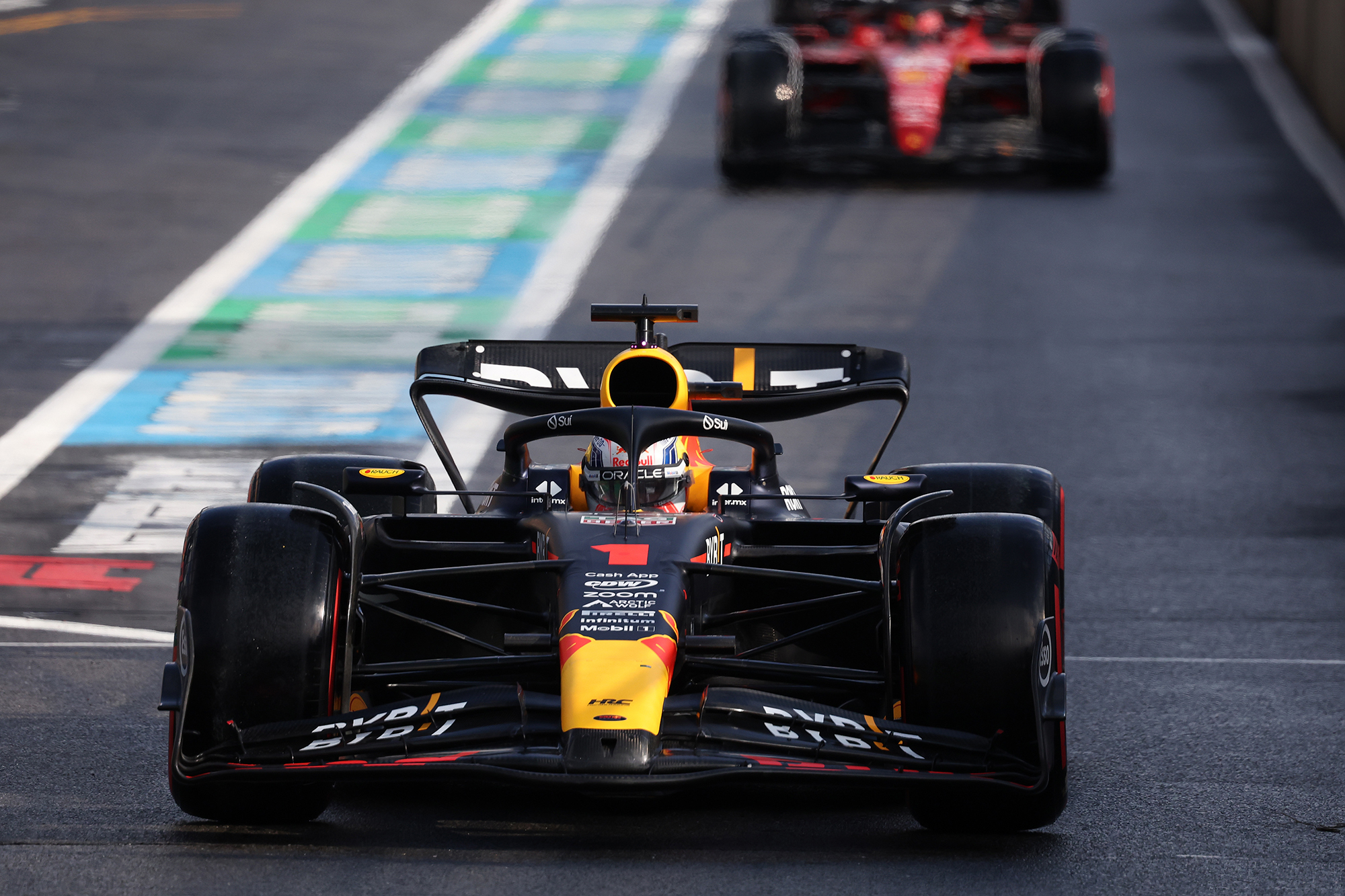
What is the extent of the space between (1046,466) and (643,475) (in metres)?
6.18

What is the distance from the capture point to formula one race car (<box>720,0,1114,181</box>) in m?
20.1

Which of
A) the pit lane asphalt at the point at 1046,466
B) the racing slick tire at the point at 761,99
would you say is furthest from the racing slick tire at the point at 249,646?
the racing slick tire at the point at 761,99

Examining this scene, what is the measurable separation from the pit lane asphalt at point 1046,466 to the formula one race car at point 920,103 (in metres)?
0.59

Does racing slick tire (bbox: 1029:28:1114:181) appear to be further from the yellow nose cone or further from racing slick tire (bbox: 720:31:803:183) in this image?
the yellow nose cone

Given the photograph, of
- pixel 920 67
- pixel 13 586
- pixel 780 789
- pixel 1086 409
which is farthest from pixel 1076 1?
pixel 780 789

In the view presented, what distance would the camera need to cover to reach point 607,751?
21.0ft

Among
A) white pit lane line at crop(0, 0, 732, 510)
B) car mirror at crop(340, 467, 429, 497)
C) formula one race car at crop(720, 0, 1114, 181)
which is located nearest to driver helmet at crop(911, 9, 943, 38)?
formula one race car at crop(720, 0, 1114, 181)

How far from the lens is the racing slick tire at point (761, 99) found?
66.4ft

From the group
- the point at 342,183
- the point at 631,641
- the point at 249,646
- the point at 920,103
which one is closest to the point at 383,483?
the point at 249,646

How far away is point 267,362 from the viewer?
16438 millimetres

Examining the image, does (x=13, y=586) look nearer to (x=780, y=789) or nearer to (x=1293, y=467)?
(x=780, y=789)

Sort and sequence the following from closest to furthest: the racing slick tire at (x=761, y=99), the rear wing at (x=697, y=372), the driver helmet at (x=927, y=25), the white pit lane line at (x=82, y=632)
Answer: the rear wing at (x=697, y=372), the white pit lane line at (x=82, y=632), the racing slick tire at (x=761, y=99), the driver helmet at (x=927, y=25)

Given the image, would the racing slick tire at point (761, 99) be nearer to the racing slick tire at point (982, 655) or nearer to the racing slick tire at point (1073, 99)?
the racing slick tire at point (1073, 99)

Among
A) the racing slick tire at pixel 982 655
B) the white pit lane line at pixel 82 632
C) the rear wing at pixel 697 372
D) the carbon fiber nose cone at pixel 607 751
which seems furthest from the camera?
the white pit lane line at pixel 82 632
